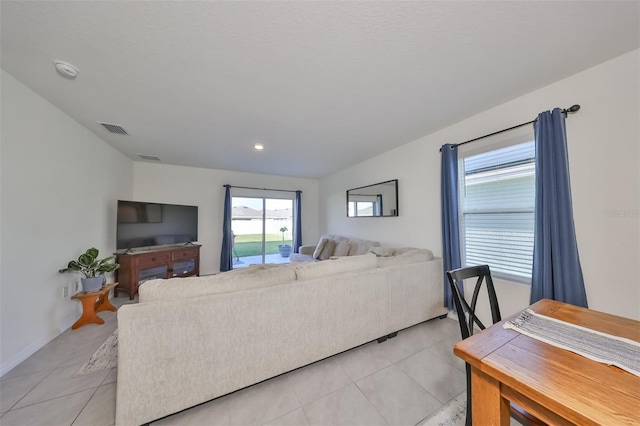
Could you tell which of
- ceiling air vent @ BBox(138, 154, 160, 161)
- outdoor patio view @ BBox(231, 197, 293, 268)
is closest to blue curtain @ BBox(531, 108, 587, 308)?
outdoor patio view @ BBox(231, 197, 293, 268)

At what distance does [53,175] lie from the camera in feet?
7.22

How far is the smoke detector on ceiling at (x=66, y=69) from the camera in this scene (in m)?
1.58

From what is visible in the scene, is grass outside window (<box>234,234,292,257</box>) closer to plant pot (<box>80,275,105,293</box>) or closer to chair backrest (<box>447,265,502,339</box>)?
plant pot (<box>80,275,105,293</box>)

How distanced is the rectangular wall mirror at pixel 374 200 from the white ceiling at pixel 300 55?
121cm

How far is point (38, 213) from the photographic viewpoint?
203cm

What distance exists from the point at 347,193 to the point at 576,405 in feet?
13.9

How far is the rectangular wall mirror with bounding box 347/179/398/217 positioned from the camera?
11.6ft

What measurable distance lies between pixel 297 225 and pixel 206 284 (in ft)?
13.8

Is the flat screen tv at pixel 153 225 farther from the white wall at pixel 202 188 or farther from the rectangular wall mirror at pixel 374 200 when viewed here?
the rectangular wall mirror at pixel 374 200

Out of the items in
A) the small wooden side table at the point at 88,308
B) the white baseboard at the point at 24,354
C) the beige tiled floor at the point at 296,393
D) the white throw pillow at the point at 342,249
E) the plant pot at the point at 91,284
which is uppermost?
the white throw pillow at the point at 342,249

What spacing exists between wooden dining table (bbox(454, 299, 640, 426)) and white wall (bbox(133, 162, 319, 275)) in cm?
505

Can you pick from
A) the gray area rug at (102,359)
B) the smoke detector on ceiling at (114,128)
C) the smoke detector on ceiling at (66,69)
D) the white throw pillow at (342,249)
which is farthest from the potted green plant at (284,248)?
the smoke detector on ceiling at (66,69)

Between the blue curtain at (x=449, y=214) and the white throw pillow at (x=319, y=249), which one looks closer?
the blue curtain at (x=449, y=214)

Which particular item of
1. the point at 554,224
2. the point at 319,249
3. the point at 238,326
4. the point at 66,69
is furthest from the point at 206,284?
the point at 319,249
